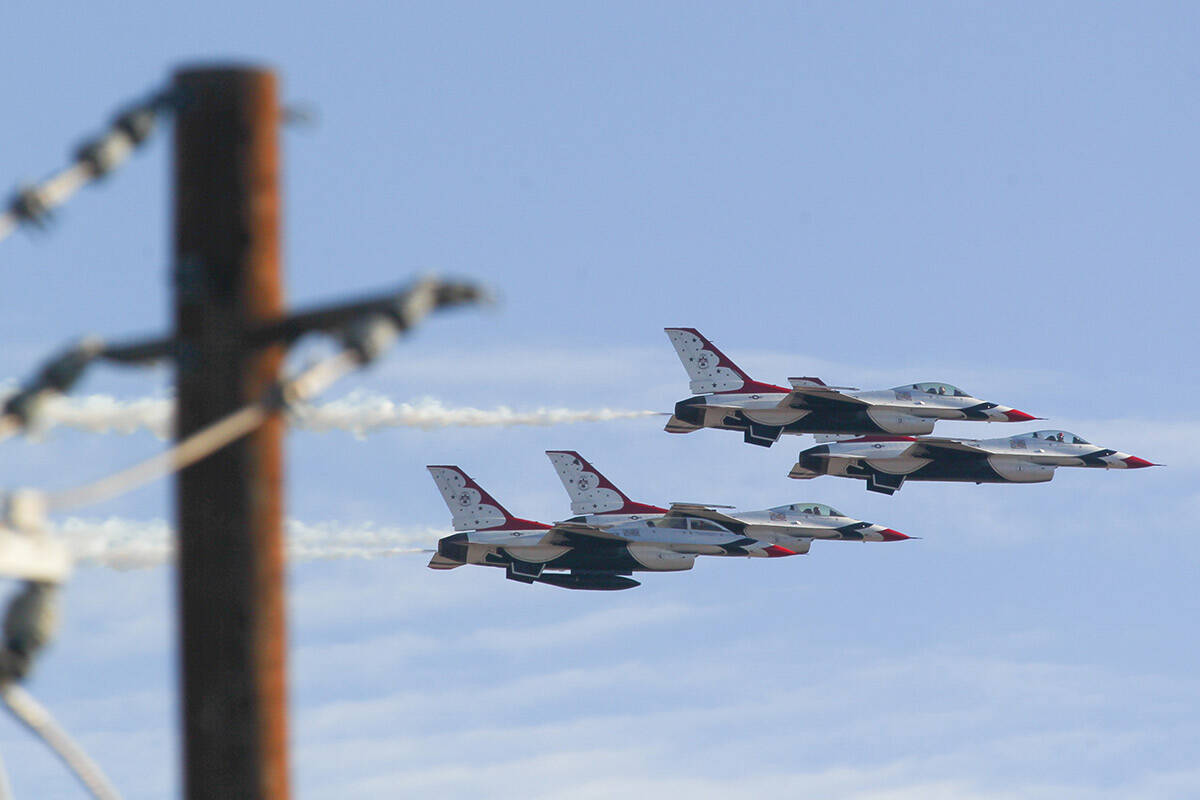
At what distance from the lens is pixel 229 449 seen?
10844mm

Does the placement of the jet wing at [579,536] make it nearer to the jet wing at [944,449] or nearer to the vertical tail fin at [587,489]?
the vertical tail fin at [587,489]

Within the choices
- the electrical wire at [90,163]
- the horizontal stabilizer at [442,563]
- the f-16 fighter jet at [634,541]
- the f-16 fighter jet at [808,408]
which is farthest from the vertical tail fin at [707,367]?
the electrical wire at [90,163]

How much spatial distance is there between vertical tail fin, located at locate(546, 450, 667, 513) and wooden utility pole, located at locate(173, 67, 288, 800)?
256 ft

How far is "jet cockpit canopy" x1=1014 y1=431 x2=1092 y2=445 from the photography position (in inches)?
3501

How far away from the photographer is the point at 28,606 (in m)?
10.6

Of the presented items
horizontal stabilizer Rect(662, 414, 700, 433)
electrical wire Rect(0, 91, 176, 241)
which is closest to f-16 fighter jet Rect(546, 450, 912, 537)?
horizontal stabilizer Rect(662, 414, 700, 433)

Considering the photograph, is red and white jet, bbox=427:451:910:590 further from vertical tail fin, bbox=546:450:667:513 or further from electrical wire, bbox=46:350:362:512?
electrical wire, bbox=46:350:362:512

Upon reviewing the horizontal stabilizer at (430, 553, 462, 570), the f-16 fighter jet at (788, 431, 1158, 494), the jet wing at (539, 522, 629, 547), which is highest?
the f-16 fighter jet at (788, 431, 1158, 494)

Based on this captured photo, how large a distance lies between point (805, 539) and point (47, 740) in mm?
79355

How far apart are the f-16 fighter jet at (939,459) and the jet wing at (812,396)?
376 cm

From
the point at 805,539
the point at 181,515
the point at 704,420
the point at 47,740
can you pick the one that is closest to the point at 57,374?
the point at 181,515

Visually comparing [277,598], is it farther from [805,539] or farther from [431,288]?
[805,539]

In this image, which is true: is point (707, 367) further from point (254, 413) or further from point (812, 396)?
point (254, 413)

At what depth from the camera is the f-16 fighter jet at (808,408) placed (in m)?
84.4
